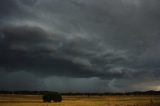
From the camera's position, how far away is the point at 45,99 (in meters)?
82.3

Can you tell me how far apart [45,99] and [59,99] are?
4.03 m

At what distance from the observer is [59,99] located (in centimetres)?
8312

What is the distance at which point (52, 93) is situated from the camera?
85.0m

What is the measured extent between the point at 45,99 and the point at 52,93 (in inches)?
137

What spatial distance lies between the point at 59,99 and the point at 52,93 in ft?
10.6
